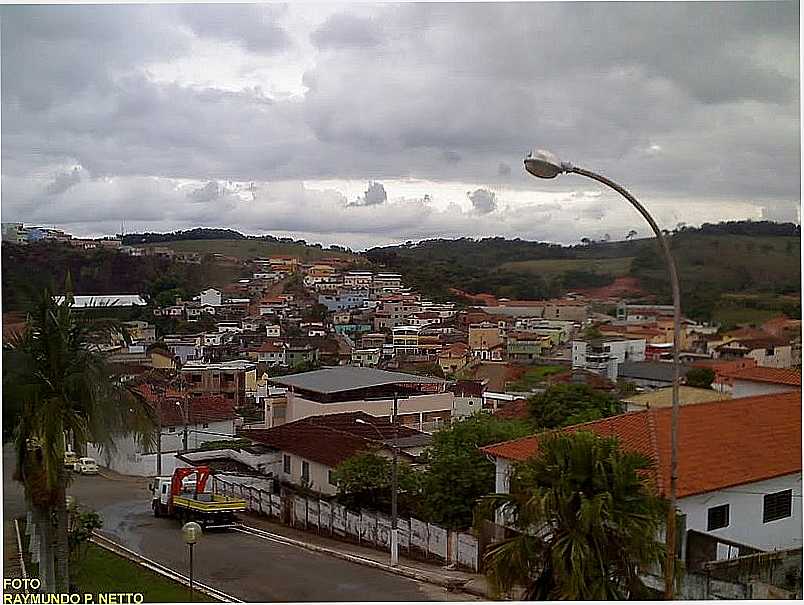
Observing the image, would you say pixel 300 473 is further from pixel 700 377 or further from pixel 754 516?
pixel 754 516

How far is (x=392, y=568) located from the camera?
3.19 meters

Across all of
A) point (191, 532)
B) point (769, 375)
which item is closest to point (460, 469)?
point (191, 532)

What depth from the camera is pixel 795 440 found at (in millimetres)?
3178

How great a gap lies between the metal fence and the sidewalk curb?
0.22ft

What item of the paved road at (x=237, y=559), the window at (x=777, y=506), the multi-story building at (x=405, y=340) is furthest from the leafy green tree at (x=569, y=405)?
the paved road at (x=237, y=559)

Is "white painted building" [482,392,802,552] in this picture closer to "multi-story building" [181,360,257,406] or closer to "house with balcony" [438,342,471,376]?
"house with balcony" [438,342,471,376]

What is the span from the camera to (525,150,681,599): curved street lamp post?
97.9 inches

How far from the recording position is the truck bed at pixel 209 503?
129 inches

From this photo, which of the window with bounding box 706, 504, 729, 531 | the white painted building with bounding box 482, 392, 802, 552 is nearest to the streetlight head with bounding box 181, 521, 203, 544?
the white painted building with bounding box 482, 392, 802, 552

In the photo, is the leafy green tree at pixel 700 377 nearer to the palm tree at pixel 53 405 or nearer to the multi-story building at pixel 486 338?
the multi-story building at pixel 486 338

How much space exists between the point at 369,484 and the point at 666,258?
1418 millimetres

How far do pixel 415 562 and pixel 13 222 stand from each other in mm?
1933

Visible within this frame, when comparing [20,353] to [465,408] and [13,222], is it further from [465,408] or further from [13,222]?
[465,408]

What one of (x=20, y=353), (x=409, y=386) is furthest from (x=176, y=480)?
(x=409, y=386)
